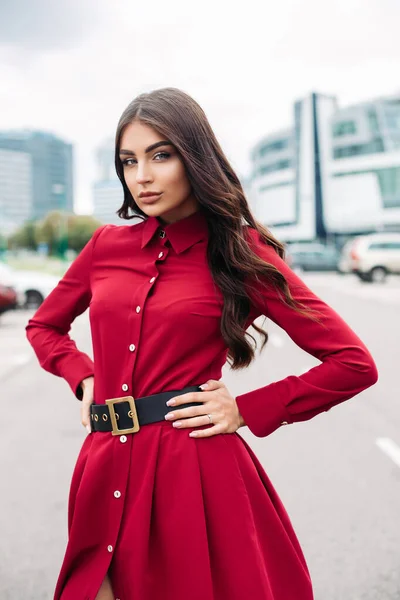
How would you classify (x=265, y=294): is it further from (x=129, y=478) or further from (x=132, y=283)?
(x=129, y=478)

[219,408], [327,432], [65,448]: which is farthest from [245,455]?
[327,432]

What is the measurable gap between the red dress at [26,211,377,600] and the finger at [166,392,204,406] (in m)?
0.04

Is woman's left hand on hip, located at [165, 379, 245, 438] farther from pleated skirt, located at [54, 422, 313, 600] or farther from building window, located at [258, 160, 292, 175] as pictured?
building window, located at [258, 160, 292, 175]

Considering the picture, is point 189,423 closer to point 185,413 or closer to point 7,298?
point 185,413

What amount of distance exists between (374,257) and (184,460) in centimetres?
2778

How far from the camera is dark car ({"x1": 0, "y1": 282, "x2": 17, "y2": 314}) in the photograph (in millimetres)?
15398

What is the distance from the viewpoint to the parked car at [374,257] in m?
28.5

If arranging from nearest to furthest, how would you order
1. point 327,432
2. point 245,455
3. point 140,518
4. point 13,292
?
point 140,518 < point 245,455 < point 327,432 < point 13,292

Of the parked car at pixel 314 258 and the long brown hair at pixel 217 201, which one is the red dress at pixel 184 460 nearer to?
the long brown hair at pixel 217 201

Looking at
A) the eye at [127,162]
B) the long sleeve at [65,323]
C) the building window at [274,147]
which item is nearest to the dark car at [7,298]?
the long sleeve at [65,323]

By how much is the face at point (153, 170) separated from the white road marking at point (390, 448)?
3656 mm

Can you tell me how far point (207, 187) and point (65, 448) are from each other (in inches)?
157

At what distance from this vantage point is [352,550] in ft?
11.8

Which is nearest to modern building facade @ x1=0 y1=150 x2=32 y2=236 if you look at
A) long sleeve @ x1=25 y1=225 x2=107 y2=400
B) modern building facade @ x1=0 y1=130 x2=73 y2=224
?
modern building facade @ x1=0 y1=130 x2=73 y2=224
